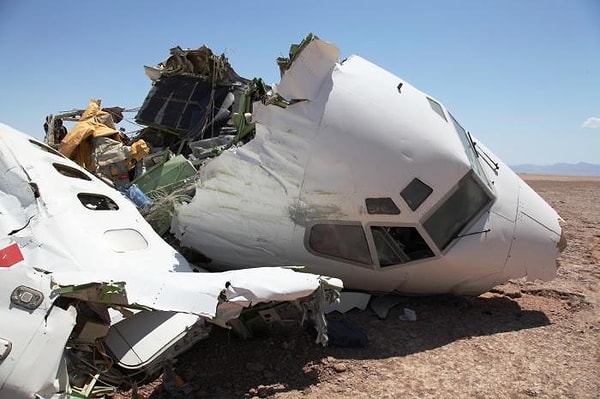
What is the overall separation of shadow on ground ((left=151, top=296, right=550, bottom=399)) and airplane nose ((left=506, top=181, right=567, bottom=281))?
0.80 m

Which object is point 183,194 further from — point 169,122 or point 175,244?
→ point 169,122

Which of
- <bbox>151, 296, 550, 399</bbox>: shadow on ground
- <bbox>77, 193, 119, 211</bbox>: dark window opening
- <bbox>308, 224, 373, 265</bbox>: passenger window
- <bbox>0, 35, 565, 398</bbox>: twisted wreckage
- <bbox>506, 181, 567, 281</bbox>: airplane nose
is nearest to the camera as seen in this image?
<bbox>0, 35, 565, 398</bbox>: twisted wreckage

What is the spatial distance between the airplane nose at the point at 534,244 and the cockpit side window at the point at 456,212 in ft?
2.03

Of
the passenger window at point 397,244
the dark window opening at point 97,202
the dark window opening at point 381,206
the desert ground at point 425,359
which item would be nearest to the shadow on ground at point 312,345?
the desert ground at point 425,359

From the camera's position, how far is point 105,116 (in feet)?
32.7

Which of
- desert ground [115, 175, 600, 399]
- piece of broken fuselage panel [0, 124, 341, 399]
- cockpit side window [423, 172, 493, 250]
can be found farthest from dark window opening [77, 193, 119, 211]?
cockpit side window [423, 172, 493, 250]

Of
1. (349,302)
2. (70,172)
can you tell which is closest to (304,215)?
(349,302)

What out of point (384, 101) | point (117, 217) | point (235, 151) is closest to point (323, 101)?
point (384, 101)

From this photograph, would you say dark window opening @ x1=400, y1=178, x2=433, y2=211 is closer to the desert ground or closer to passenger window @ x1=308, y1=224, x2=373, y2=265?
passenger window @ x1=308, y1=224, x2=373, y2=265

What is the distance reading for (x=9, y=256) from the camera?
444 cm

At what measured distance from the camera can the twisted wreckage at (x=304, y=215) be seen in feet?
17.0

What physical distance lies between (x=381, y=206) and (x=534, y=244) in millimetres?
2052

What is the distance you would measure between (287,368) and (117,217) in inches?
108

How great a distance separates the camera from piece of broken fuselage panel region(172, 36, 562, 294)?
237 inches
